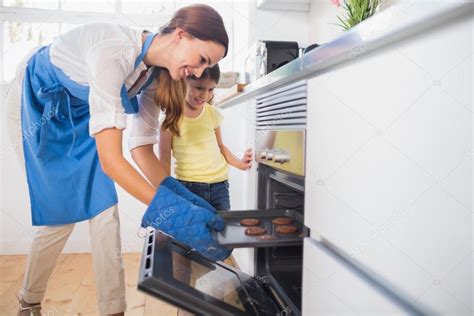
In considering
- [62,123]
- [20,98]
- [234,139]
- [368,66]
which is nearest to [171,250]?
[368,66]

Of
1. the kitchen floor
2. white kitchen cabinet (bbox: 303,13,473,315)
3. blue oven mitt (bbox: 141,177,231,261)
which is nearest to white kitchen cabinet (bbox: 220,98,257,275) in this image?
the kitchen floor

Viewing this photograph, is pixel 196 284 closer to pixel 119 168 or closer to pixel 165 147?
pixel 119 168

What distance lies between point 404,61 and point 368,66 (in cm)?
9

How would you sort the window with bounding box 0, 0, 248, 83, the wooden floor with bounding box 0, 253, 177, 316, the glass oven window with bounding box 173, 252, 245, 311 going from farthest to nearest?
the window with bounding box 0, 0, 248, 83 → the wooden floor with bounding box 0, 253, 177, 316 → the glass oven window with bounding box 173, 252, 245, 311

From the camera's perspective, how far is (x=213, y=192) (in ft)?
5.28

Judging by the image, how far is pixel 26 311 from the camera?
1.39m

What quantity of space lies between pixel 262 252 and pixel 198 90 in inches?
27.0

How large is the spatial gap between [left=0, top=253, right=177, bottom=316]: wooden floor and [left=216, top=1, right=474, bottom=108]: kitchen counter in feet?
4.30

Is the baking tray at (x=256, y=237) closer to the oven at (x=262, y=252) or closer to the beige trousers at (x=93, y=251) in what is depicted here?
the oven at (x=262, y=252)

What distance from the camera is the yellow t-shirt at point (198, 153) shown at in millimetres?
1600

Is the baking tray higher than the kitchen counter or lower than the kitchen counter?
lower

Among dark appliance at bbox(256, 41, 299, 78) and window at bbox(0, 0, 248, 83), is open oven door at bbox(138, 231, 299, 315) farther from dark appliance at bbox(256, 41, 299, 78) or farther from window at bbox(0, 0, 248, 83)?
window at bbox(0, 0, 248, 83)

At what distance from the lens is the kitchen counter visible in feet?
1.48

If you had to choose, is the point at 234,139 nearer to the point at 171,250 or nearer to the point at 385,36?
the point at 171,250
